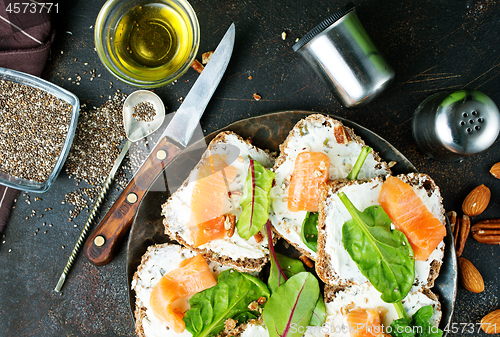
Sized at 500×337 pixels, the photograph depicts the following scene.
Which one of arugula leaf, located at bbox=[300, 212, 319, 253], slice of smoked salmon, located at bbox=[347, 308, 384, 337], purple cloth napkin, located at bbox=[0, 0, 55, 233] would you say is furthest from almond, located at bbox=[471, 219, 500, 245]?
purple cloth napkin, located at bbox=[0, 0, 55, 233]

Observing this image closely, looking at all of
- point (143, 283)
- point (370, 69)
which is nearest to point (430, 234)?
point (370, 69)

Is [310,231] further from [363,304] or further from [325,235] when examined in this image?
[363,304]

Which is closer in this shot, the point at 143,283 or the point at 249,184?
the point at 249,184

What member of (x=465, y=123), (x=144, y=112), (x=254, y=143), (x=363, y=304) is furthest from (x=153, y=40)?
(x=363, y=304)

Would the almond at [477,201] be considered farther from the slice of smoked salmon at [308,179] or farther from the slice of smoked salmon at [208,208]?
the slice of smoked salmon at [208,208]

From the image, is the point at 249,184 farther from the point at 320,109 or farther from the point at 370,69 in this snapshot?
the point at 370,69

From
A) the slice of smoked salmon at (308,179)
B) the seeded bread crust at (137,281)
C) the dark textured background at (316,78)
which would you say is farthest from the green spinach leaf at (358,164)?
the seeded bread crust at (137,281)

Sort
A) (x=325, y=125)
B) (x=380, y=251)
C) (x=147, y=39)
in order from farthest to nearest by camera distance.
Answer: (x=147, y=39) < (x=325, y=125) < (x=380, y=251)
